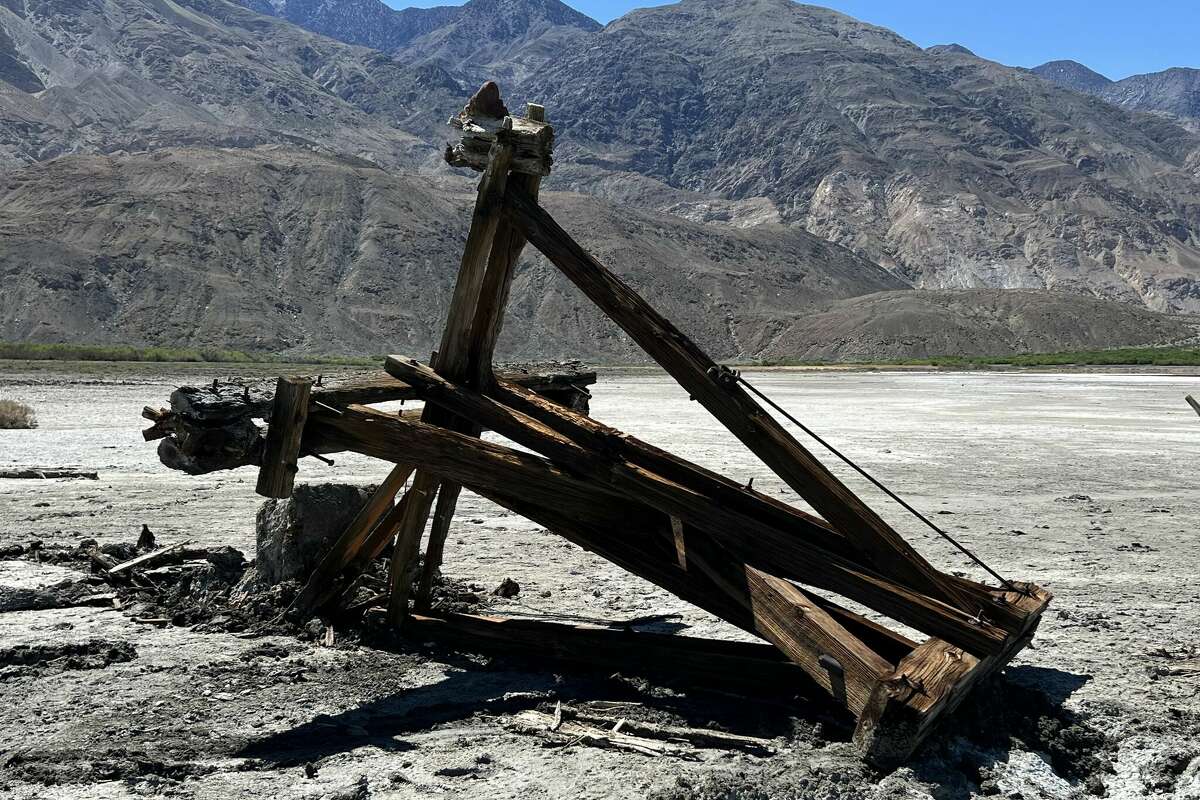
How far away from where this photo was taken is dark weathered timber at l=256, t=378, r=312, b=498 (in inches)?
194

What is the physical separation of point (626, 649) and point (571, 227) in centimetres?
11125

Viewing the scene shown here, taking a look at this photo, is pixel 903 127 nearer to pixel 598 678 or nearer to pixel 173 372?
pixel 173 372

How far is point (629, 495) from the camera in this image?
4914 mm

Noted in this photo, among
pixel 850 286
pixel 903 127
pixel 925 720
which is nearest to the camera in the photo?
pixel 925 720

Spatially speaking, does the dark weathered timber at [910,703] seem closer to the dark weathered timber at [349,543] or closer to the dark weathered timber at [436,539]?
the dark weathered timber at [349,543]

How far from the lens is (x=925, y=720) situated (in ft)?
14.1

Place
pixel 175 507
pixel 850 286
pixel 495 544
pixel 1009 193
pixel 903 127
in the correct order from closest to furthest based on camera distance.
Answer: pixel 495 544, pixel 175 507, pixel 850 286, pixel 1009 193, pixel 903 127

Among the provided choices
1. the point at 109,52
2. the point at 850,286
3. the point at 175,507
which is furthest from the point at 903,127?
the point at 175,507

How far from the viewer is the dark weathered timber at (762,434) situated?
16.0ft

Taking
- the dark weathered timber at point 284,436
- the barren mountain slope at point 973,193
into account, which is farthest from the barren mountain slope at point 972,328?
the dark weathered timber at point 284,436

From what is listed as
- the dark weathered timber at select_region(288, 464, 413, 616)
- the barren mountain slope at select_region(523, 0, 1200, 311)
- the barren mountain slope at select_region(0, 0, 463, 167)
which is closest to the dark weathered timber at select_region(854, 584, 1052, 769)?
the dark weathered timber at select_region(288, 464, 413, 616)

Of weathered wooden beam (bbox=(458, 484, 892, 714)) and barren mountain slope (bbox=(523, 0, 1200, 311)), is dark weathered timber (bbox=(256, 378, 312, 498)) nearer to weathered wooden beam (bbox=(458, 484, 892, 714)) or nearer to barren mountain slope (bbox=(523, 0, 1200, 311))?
weathered wooden beam (bbox=(458, 484, 892, 714))

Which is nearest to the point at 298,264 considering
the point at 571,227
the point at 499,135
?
the point at 571,227

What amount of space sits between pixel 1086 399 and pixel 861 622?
33628 mm
